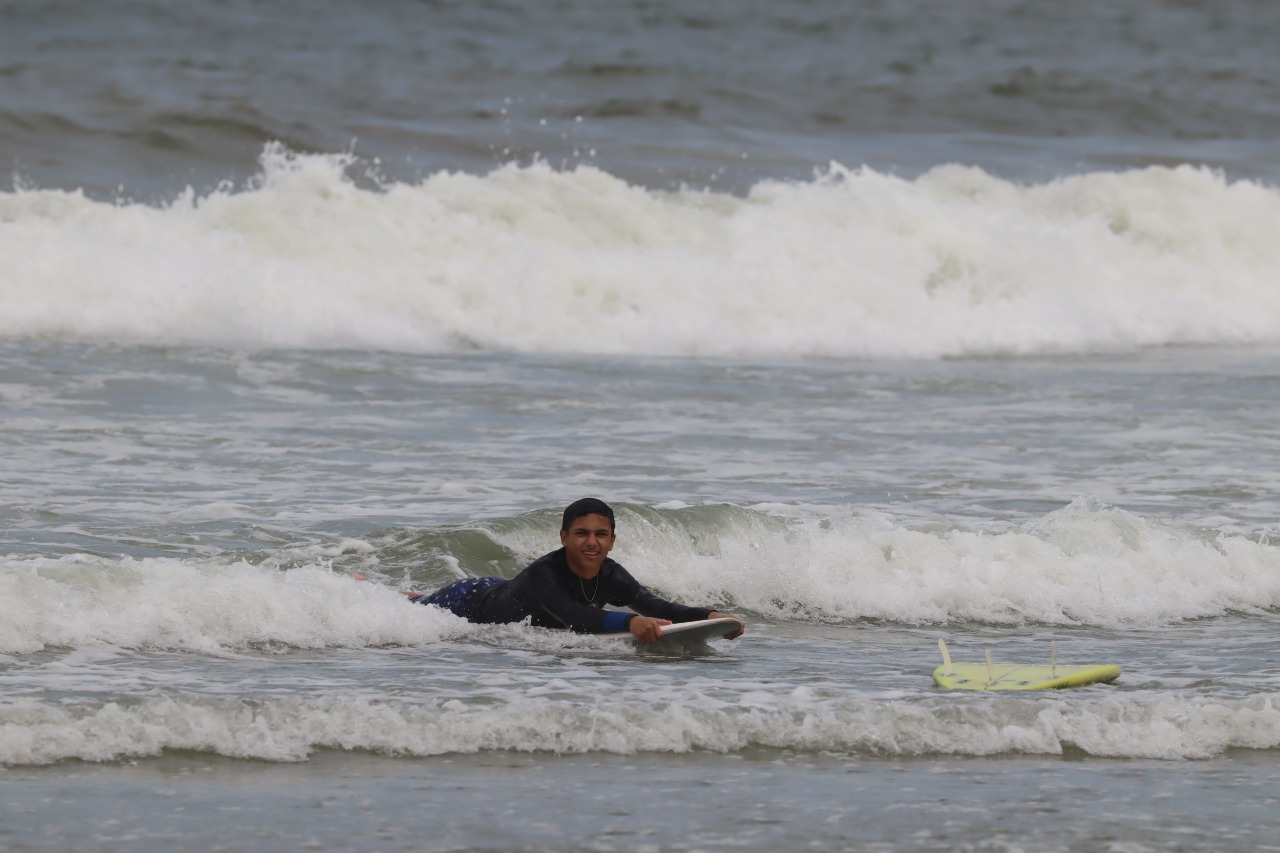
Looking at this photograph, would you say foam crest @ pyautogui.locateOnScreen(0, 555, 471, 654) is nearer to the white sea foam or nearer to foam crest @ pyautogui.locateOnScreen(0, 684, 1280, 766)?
foam crest @ pyautogui.locateOnScreen(0, 684, 1280, 766)

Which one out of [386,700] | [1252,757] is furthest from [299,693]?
[1252,757]

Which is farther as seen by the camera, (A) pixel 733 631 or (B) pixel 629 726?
(A) pixel 733 631

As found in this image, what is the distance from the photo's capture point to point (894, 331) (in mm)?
22141

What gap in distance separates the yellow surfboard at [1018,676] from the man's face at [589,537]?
5.18ft

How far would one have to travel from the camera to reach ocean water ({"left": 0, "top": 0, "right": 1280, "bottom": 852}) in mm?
6266

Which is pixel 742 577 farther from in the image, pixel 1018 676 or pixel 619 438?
pixel 619 438

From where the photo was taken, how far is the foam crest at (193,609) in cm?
790

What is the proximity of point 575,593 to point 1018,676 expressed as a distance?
2.11m

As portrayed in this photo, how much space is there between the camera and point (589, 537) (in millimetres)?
8336

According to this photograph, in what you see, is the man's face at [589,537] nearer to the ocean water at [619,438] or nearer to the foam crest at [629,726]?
the ocean water at [619,438]

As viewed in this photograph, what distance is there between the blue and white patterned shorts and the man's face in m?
0.48

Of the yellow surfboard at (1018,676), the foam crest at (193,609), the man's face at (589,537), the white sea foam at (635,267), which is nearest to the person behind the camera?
the yellow surfboard at (1018,676)

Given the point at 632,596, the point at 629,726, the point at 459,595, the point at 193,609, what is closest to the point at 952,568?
the point at 632,596

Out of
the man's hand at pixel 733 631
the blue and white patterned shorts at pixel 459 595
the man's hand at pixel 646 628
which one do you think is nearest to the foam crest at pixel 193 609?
the blue and white patterned shorts at pixel 459 595
